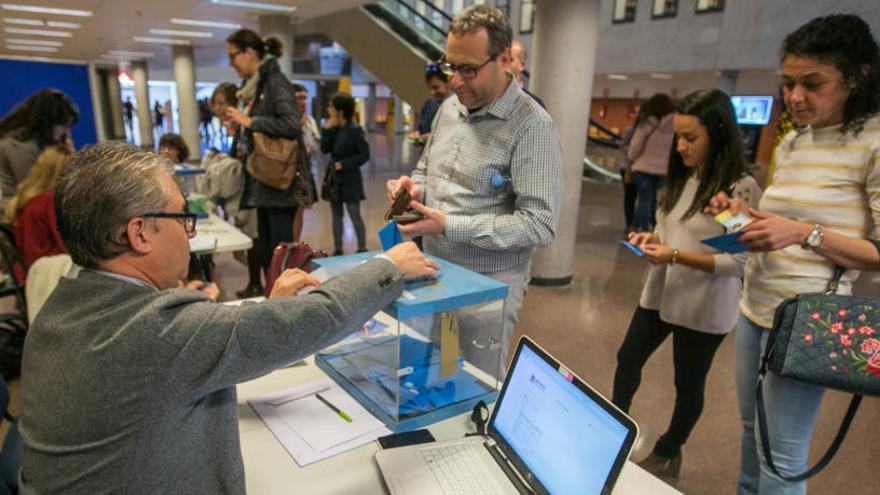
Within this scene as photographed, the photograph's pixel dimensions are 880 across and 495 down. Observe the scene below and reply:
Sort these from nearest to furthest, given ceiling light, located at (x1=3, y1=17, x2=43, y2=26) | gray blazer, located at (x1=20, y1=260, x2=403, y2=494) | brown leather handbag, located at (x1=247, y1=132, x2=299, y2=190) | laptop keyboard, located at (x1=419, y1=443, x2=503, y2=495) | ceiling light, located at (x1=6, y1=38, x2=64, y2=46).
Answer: gray blazer, located at (x1=20, y1=260, x2=403, y2=494), laptop keyboard, located at (x1=419, y1=443, x2=503, y2=495), brown leather handbag, located at (x1=247, y1=132, x2=299, y2=190), ceiling light, located at (x1=3, y1=17, x2=43, y2=26), ceiling light, located at (x1=6, y1=38, x2=64, y2=46)

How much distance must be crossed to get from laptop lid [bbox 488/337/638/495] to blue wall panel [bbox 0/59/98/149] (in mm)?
17533

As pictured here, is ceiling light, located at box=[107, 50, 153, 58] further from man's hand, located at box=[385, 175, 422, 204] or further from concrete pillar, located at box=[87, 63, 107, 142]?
man's hand, located at box=[385, 175, 422, 204]

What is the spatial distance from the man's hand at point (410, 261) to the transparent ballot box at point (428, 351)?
0.18 feet

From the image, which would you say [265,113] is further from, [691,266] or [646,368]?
[646,368]

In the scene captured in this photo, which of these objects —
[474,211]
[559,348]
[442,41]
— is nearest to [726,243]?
[474,211]

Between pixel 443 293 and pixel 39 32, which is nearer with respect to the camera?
pixel 443 293

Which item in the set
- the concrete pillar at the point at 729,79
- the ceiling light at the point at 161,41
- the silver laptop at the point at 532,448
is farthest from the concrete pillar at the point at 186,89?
the silver laptop at the point at 532,448

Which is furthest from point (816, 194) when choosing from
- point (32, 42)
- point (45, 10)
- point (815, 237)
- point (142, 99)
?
point (142, 99)

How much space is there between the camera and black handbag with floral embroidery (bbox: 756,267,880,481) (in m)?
1.22

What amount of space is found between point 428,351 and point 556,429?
45 centimetres

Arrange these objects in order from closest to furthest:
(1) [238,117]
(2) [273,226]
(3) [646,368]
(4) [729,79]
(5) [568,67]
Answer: (1) [238,117]
(3) [646,368]
(2) [273,226]
(5) [568,67]
(4) [729,79]

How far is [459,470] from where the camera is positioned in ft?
3.77

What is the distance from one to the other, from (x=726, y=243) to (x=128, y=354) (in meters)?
1.58

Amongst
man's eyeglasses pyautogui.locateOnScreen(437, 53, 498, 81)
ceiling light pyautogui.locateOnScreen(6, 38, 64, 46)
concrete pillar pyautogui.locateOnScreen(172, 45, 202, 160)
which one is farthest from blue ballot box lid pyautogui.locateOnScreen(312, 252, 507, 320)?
ceiling light pyautogui.locateOnScreen(6, 38, 64, 46)
